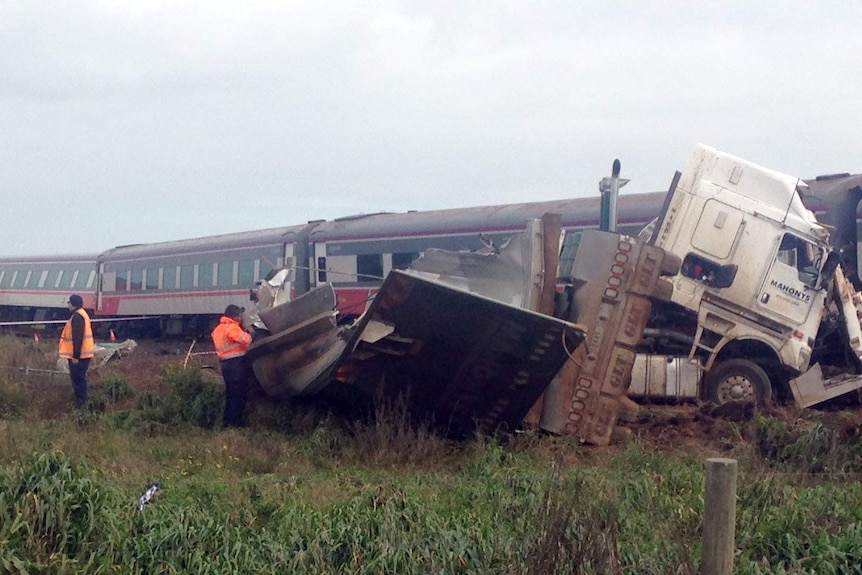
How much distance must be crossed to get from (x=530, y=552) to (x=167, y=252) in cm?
2358

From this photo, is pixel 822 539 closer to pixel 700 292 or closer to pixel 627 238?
pixel 627 238

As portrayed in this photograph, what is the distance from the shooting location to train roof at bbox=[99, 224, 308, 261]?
75.7 feet

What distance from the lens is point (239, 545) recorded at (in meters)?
5.26

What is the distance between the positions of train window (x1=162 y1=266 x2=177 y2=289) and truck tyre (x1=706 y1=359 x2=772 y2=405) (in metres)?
17.6

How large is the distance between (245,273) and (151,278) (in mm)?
5134

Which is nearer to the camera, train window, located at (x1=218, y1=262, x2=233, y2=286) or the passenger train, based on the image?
the passenger train

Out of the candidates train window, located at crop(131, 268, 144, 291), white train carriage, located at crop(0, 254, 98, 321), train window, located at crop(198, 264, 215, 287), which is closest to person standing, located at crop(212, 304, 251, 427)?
train window, located at crop(198, 264, 215, 287)

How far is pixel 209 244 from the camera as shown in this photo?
82.0 feet

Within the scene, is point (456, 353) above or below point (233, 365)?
above

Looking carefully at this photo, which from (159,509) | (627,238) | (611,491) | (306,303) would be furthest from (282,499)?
(627,238)

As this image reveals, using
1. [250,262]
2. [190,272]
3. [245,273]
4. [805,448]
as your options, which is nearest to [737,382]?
[805,448]

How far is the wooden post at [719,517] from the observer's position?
359 centimetres

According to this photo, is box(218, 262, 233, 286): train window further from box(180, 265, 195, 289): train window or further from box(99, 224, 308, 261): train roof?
box(180, 265, 195, 289): train window

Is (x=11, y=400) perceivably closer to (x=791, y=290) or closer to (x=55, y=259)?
(x=791, y=290)
